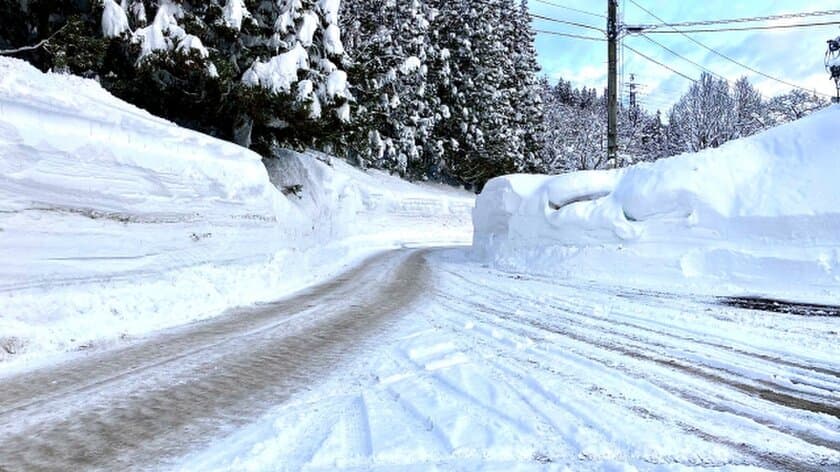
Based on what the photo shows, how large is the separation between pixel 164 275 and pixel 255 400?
6007 millimetres

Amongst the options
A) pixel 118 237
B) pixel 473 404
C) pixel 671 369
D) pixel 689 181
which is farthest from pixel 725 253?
pixel 118 237

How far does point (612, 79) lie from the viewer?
50.4 ft

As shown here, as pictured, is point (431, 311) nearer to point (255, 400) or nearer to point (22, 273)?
point (255, 400)

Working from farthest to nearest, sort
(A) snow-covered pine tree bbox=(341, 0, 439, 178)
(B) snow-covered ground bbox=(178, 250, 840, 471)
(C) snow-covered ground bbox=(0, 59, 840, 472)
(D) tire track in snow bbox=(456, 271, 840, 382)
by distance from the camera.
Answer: (A) snow-covered pine tree bbox=(341, 0, 439, 178), (D) tire track in snow bbox=(456, 271, 840, 382), (C) snow-covered ground bbox=(0, 59, 840, 472), (B) snow-covered ground bbox=(178, 250, 840, 471)

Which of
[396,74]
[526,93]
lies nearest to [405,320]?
[396,74]

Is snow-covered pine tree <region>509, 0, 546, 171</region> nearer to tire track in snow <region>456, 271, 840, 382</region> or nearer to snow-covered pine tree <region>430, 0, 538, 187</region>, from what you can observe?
snow-covered pine tree <region>430, 0, 538, 187</region>

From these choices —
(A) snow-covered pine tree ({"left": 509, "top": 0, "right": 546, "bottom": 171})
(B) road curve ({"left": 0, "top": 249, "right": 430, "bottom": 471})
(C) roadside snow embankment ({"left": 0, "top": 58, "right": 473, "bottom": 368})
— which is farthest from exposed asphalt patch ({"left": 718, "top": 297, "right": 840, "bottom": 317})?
(A) snow-covered pine tree ({"left": 509, "top": 0, "right": 546, "bottom": 171})

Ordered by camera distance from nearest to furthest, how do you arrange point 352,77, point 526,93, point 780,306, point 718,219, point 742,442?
point 742,442 → point 780,306 → point 718,219 → point 352,77 → point 526,93

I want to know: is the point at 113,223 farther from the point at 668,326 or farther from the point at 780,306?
the point at 780,306

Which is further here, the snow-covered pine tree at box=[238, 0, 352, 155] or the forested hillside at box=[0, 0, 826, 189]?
the snow-covered pine tree at box=[238, 0, 352, 155]

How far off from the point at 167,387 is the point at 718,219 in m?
9.12

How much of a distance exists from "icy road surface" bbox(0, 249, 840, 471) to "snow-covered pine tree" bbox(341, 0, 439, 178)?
805 inches

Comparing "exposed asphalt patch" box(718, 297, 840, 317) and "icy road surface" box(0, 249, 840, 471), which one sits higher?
"exposed asphalt patch" box(718, 297, 840, 317)

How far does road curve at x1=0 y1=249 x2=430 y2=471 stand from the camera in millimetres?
3270
